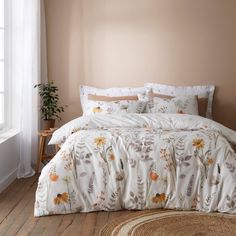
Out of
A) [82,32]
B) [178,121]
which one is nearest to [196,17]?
[82,32]

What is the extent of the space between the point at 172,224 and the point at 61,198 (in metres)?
0.85

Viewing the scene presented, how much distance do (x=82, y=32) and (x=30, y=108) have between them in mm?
1217

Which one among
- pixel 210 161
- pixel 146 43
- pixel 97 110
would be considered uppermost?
pixel 146 43

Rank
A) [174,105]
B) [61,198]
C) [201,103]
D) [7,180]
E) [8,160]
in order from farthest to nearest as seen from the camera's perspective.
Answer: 1. [201,103]
2. [174,105]
3. [8,160]
4. [7,180]
5. [61,198]

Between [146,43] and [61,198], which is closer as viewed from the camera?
[61,198]

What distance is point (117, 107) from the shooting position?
4328mm

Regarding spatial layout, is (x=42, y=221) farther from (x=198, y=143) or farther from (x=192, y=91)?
(x=192, y=91)

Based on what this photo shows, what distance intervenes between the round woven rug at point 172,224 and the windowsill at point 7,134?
1565 mm

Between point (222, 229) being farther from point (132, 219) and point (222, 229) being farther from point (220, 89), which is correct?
point (220, 89)

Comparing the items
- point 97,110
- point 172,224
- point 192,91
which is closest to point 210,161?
point 172,224

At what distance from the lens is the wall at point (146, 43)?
4.90 meters

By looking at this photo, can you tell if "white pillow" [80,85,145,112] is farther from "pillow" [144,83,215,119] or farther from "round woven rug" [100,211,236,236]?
"round woven rug" [100,211,236,236]

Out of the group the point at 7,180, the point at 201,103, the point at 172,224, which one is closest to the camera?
the point at 172,224

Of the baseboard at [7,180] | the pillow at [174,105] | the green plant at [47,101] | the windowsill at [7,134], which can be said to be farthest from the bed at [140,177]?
the green plant at [47,101]
